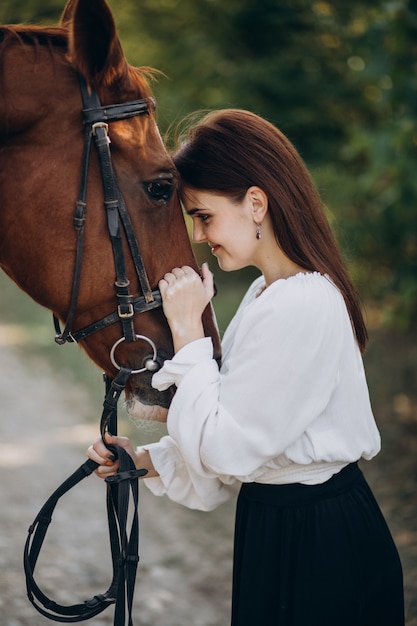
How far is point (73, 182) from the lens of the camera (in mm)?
2016

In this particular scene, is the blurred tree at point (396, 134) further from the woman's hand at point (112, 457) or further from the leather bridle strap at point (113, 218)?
the woman's hand at point (112, 457)

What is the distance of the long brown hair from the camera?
2.00 m

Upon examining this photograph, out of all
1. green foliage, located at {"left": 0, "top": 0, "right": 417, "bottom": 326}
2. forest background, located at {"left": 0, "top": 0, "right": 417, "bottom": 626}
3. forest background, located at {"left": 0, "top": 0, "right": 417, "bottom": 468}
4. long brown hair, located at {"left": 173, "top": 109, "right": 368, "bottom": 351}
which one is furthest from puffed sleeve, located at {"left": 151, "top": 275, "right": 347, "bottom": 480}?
green foliage, located at {"left": 0, "top": 0, "right": 417, "bottom": 326}

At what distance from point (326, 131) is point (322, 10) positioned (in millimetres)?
1407

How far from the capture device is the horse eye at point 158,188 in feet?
6.74

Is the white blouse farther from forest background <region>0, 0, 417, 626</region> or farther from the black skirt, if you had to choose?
forest background <region>0, 0, 417, 626</region>

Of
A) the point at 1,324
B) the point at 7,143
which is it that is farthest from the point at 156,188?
the point at 1,324

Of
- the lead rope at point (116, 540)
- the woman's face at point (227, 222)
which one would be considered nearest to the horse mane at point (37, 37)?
the woman's face at point (227, 222)

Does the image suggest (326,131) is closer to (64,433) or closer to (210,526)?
(64,433)

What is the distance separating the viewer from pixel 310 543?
78.5 inches

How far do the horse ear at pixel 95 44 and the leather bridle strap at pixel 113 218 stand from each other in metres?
0.05

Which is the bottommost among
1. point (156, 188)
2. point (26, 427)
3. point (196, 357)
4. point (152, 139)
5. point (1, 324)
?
point (1, 324)

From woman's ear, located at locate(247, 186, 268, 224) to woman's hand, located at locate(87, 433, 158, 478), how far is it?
2.66 ft

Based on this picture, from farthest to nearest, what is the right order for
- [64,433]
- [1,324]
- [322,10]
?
[1,324]
[322,10]
[64,433]
